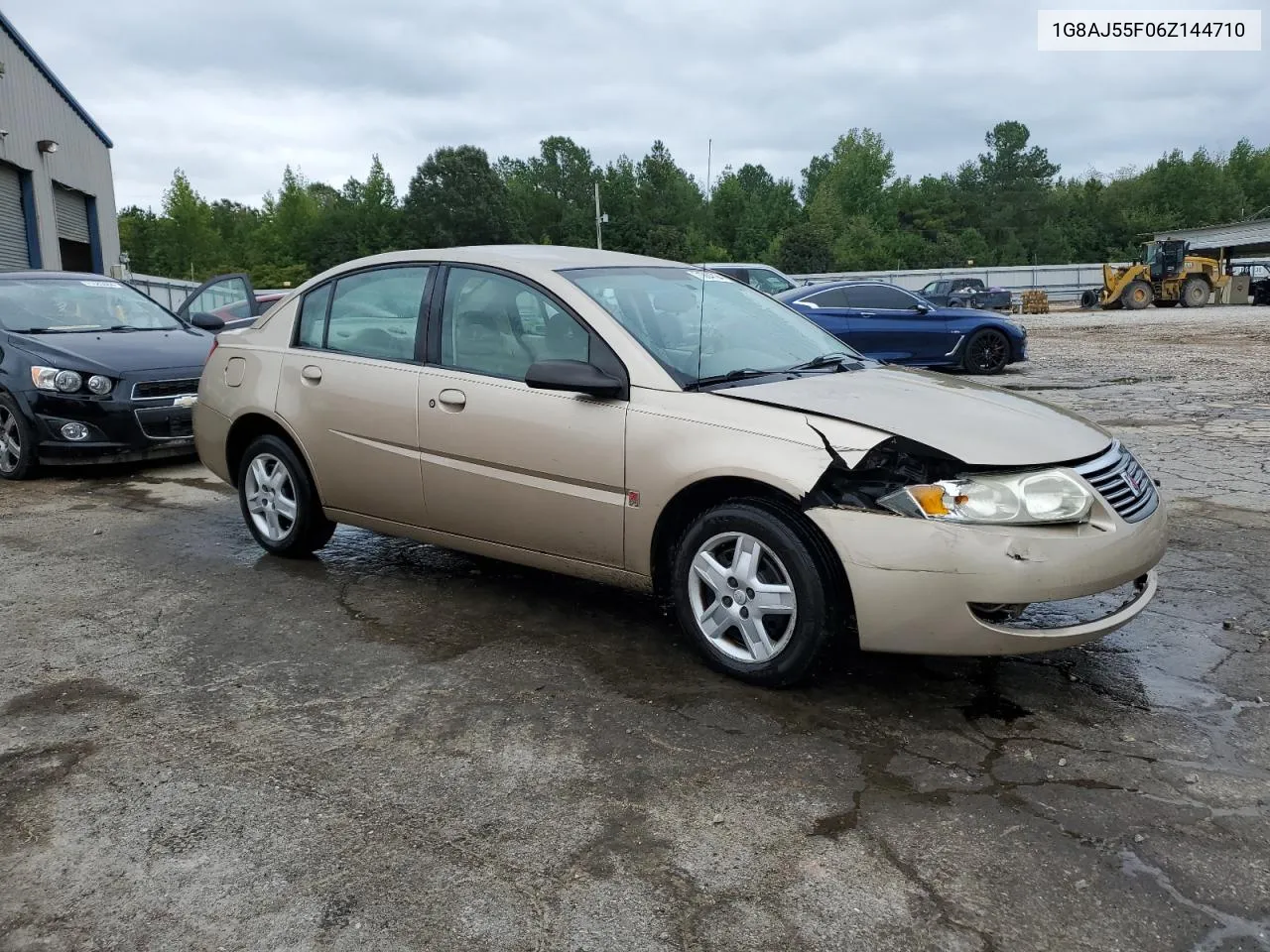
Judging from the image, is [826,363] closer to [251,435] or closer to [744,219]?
[251,435]

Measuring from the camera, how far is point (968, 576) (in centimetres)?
337

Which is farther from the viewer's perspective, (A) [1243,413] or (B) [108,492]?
(A) [1243,413]

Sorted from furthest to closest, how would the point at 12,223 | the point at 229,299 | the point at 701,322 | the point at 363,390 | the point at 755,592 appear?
the point at 12,223
the point at 229,299
the point at 363,390
the point at 701,322
the point at 755,592

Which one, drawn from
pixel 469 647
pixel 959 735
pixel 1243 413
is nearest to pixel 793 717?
pixel 959 735

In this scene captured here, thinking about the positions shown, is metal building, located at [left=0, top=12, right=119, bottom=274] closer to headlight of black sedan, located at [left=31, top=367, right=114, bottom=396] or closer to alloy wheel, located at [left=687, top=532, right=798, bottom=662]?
headlight of black sedan, located at [left=31, top=367, right=114, bottom=396]

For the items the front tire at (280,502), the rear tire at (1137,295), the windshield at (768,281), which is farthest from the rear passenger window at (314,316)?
the rear tire at (1137,295)

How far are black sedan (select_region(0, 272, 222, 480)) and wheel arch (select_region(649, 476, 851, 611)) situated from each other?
5154 mm

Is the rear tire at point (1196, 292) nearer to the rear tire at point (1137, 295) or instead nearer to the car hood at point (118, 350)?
the rear tire at point (1137, 295)

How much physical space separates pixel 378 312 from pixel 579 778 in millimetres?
2700

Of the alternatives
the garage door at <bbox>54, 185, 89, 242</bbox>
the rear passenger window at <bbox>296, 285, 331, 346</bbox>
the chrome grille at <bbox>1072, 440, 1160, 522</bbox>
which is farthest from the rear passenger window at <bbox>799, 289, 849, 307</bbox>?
the garage door at <bbox>54, 185, 89, 242</bbox>

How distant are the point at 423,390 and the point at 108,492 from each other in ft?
13.2

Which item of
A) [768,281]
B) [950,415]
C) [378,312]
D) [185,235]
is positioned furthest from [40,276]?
[185,235]

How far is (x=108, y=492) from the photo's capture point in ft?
24.7

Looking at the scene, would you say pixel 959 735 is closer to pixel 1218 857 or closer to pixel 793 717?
pixel 793 717
